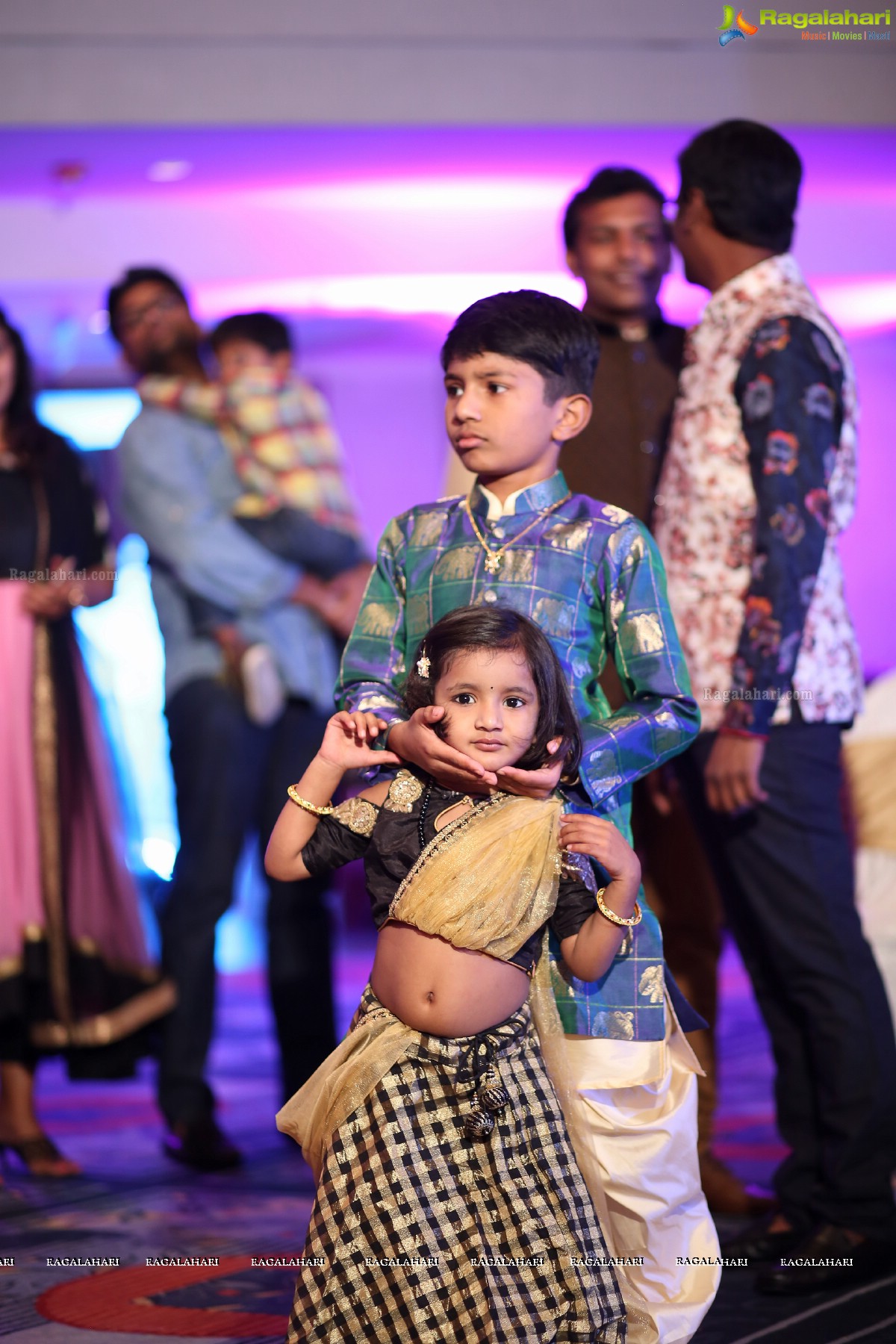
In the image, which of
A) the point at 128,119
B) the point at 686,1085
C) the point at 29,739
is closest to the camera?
the point at 686,1085

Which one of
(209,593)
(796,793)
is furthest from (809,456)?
(209,593)

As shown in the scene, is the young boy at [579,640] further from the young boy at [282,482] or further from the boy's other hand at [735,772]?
the young boy at [282,482]

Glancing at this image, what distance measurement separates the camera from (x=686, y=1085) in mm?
1874

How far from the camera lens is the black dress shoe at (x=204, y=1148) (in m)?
2.96

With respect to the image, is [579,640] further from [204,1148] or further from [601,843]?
[204,1148]

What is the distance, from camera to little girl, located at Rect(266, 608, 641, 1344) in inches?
65.2

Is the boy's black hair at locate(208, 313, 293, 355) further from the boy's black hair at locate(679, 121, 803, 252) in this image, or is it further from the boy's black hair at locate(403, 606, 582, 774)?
the boy's black hair at locate(403, 606, 582, 774)

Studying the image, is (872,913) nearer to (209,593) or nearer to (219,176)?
(209,593)

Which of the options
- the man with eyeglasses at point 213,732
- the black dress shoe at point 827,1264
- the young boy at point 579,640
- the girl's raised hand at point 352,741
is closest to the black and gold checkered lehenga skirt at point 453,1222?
the young boy at point 579,640

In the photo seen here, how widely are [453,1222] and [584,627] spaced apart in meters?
0.75

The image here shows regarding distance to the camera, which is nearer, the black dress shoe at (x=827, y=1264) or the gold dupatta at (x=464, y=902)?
the gold dupatta at (x=464, y=902)

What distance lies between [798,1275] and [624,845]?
34.2 inches

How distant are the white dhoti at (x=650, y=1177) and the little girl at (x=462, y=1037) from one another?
0.05 m

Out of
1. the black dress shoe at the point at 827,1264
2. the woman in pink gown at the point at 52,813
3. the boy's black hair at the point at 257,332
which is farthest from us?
the boy's black hair at the point at 257,332
